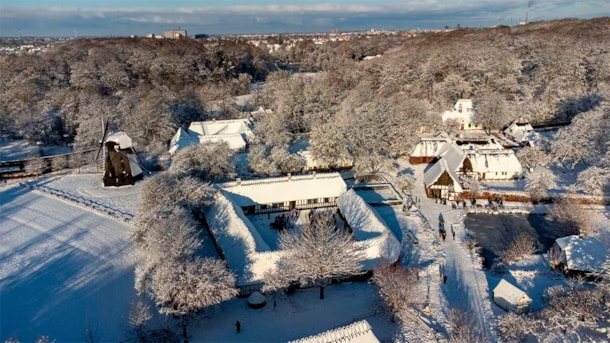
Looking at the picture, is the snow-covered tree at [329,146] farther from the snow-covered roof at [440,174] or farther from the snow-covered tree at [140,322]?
the snow-covered tree at [140,322]

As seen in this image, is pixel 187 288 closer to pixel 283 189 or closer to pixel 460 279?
pixel 283 189

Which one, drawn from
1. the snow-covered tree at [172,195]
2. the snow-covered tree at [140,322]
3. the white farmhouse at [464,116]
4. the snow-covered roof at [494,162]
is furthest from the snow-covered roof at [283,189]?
the white farmhouse at [464,116]

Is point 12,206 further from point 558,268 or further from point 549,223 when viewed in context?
point 549,223

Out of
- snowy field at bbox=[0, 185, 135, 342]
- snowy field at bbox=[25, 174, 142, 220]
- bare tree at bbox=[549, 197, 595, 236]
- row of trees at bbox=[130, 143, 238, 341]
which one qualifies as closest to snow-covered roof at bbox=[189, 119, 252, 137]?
snowy field at bbox=[25, 174, 142, 220]

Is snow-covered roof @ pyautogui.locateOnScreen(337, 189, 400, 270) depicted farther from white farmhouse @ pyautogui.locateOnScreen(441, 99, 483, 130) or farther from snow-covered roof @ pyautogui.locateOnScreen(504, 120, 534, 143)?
white farmhouse @ pyautogui.locateOnScreen(441, 99, 483, 130)

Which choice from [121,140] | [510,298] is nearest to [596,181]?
[510,298]

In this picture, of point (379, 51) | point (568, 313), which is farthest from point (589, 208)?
point (379, 51)
